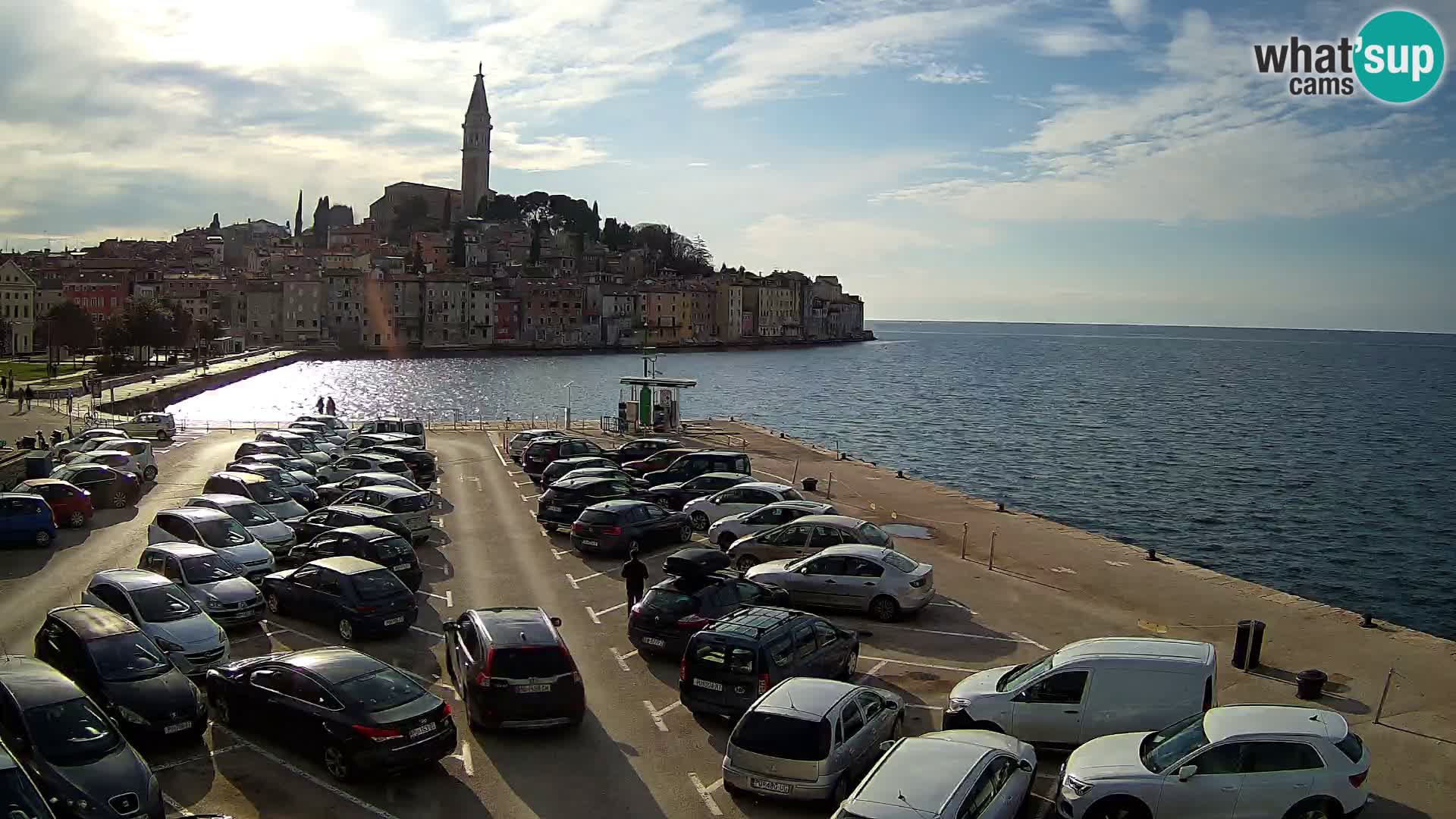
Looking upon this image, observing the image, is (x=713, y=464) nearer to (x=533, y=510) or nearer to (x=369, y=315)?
(x=533, y=510)

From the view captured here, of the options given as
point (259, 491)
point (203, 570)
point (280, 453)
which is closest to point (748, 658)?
point (203, 570)

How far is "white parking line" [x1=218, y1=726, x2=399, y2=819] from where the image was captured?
33.9 ft

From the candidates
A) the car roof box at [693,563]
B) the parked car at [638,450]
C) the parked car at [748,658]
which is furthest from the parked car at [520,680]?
the parked car at [638,450]

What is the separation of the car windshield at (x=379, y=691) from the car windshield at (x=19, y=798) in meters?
3.07

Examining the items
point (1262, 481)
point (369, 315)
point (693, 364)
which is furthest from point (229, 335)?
point (1262, 481)

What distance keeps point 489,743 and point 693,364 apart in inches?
5621

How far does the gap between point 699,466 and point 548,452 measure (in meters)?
5.46

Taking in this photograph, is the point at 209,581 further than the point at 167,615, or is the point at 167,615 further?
the point at 209,581

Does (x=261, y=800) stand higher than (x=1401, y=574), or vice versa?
(x=261, y=800)

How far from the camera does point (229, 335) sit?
147375 millimetres

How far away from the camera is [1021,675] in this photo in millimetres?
12320

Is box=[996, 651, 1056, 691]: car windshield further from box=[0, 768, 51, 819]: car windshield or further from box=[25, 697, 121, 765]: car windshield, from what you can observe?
box=[0, 768, 51, 819]: car windshield

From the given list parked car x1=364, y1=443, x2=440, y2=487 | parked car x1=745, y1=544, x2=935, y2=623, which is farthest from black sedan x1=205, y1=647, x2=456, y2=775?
parked car x1=364, y1=443, x2=440, y2=487

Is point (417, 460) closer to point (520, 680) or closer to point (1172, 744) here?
point (520, 680)
